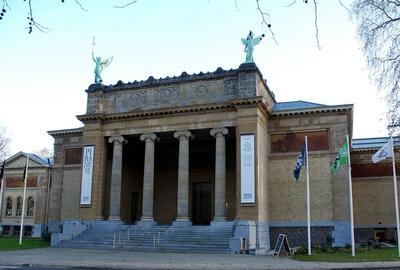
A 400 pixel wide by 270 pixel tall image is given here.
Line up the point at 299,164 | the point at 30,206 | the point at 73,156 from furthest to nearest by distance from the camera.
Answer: the point at 30,206 → the point at 73,156 → the point at 299,164

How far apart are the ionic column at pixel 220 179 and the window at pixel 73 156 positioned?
16.8 meters

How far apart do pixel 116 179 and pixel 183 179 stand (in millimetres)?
6224

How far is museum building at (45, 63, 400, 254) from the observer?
109ft

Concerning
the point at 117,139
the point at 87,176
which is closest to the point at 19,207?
the point at 87,176

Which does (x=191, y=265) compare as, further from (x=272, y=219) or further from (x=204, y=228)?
(x=272, y=219)

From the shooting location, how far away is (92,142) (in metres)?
38.3

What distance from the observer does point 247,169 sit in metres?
32.4

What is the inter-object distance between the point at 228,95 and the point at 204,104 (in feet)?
6.73

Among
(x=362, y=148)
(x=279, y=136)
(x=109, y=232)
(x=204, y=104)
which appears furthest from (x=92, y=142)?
(x=362, y=148)

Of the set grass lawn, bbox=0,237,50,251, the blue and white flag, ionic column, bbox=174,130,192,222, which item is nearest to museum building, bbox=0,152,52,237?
grass lawn, bbox=0,237,50,251

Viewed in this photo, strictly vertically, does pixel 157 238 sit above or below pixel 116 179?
below

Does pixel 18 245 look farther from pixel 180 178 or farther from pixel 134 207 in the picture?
pixel 180 178

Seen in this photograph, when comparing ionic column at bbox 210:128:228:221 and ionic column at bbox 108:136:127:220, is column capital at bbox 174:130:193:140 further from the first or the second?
ionic column at bbox 108:136:127:220

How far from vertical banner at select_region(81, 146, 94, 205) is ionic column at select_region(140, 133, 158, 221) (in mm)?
4969
